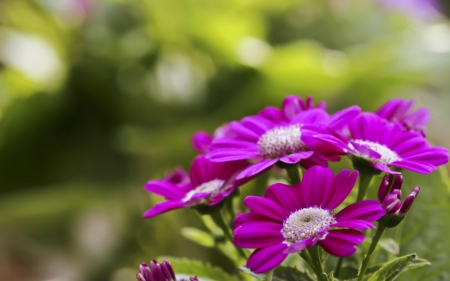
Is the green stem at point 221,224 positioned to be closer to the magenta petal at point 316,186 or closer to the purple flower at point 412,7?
the magenta petal at point 316,186

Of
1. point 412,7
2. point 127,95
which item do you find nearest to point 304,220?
point 127,95

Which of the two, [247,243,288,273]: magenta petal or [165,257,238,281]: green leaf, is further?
[165,257,238,281]: green leaf

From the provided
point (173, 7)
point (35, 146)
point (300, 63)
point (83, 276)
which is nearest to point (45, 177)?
point (35, 146)

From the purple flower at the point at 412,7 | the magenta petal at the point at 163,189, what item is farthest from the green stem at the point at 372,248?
the purple flower at the point at 412,7

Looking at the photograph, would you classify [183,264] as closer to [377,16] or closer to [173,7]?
[173,7]

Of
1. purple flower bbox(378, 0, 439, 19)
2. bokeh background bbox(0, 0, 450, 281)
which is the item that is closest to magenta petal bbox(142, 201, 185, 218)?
bokeh background bbox(0, 0, 450, 281)

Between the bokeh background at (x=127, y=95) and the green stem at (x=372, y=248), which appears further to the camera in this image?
the bokeh background at (x=127, y=95)

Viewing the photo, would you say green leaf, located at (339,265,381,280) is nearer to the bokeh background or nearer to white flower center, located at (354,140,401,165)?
white flower center, located at (354,140,401,165)

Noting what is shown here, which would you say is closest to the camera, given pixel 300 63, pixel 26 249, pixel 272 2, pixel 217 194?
pixel 217 194
